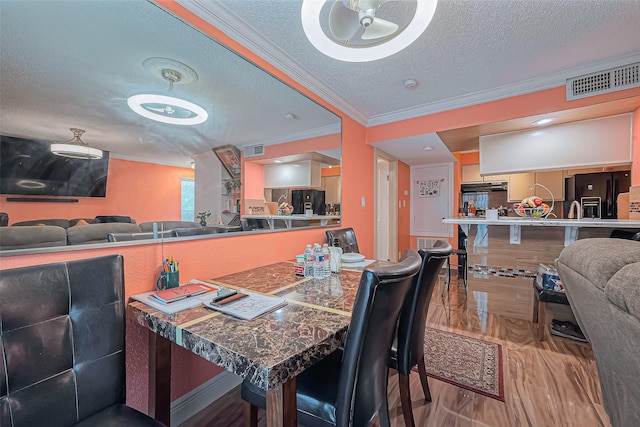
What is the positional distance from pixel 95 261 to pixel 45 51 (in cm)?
87

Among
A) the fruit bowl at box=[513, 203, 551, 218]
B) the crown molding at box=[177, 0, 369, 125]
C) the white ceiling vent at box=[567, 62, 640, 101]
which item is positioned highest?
the crown molding at box=[177, 0, 369, 125]

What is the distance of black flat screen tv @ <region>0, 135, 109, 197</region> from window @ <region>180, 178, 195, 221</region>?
1.17 ft

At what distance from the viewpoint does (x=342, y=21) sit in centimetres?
135

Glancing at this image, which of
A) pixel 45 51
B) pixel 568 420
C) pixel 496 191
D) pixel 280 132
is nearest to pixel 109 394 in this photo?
pixel 45 51

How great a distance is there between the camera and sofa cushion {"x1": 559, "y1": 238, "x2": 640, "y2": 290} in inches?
24.5

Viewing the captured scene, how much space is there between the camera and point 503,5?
5.03 feet

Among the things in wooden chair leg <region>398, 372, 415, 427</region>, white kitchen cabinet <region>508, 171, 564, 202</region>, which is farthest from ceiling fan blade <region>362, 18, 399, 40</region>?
white kitchen cabinet <region>508, 171, 564, 202</region>

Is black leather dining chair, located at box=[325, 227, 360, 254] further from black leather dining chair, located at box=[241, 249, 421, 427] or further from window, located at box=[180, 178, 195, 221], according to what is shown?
black leather dining chair, located at box=[241, 249, 421, 427]

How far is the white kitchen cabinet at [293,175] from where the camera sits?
2.14 meters

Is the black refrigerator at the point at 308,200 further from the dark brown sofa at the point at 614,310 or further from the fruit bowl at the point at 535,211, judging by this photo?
the fruit bowl at the point at 535,211

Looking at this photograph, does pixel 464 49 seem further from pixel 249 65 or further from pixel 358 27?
pixel 249 65

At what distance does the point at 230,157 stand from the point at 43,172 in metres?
0.92

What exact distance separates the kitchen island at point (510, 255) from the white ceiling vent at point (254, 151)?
2.08 metres

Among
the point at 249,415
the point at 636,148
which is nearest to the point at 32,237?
the point at 249,415
